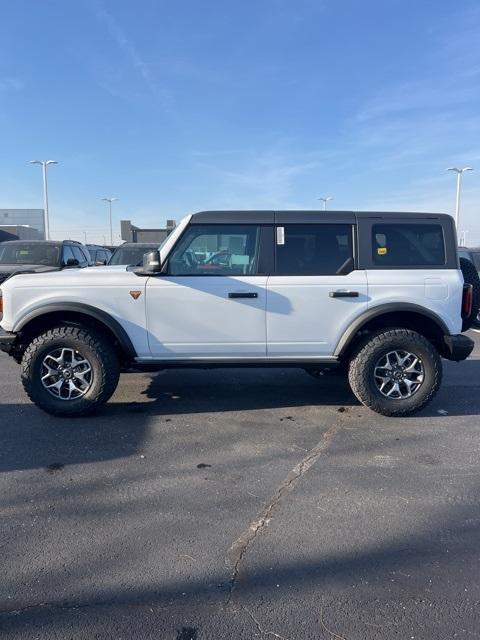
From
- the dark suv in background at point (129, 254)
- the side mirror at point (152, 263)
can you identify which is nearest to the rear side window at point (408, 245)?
the side mirror at point (152, 263)

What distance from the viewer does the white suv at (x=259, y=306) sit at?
4.59m

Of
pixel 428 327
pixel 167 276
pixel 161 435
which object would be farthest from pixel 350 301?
pixel 161 435

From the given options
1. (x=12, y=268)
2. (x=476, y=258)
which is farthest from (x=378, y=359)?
(x=12, y=268)

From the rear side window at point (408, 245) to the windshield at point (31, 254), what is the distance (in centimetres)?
802

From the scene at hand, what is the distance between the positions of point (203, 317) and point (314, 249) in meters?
1.25

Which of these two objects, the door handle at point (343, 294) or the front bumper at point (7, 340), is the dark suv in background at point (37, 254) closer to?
the front bumper at point (7, 340)

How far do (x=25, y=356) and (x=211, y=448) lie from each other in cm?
198

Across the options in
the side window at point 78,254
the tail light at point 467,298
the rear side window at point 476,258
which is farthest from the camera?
the side window at point 78,254

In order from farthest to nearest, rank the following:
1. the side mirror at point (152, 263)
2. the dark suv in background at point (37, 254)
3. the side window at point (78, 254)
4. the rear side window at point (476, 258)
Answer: the side window at point (78, 254), the dark suv in background at point (37, 254), the rear side window at point (476, 258), the side mirror at point (152, 263)

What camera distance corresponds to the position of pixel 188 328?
183 inches

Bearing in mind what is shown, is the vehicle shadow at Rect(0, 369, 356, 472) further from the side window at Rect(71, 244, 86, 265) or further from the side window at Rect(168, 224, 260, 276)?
the side window at Rect(71, 244, 86, 265)

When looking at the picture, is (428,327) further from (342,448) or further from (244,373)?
(244,373)

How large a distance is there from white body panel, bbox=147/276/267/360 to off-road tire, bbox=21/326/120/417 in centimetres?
46

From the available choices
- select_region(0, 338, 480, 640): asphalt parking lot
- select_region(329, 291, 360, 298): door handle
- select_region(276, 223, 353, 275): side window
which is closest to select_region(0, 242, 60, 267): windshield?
select_region(0, 338, 480, 640): asphalt parking lot
